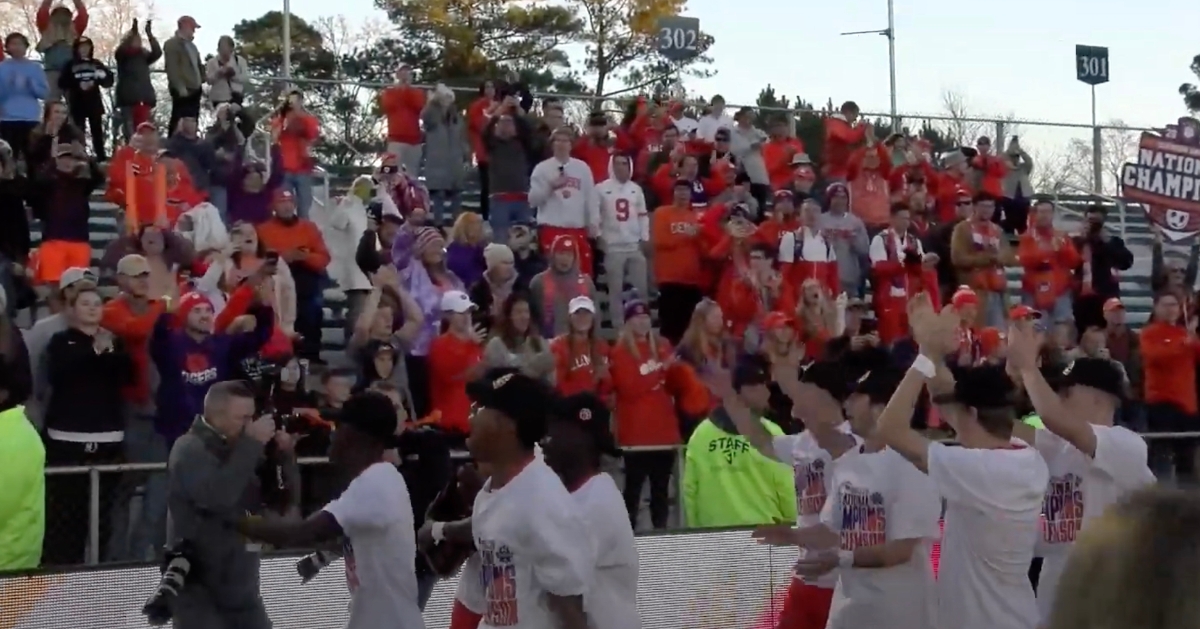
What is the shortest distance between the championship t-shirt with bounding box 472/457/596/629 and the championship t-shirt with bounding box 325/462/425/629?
62cm

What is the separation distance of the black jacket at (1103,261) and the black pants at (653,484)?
7.25m

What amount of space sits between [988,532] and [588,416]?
5.08ft

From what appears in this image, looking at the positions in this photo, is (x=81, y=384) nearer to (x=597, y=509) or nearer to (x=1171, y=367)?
(x=597, y=509)

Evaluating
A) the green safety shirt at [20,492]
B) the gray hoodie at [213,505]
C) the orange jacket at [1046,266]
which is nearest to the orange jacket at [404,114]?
the orange jacket at [1046,266]

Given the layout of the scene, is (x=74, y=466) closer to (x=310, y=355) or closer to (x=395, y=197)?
(x=310, y=355)

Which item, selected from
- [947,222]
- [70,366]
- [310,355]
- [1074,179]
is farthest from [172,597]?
[1074,179]

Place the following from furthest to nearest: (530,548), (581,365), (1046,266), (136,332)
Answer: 1. (1046,266)
2. (581,365)
3. (136,332)
4. (530,548)

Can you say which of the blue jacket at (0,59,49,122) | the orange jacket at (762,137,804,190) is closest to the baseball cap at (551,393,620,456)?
the blue jacket at (0,59,49,122)

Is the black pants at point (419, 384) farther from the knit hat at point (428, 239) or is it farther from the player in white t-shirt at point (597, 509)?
the player in white t-shirt at point (597, 509)

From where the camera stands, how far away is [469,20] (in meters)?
39.4

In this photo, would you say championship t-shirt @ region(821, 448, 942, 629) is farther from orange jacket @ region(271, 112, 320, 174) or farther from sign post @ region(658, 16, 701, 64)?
sign post @ region(658, 16, 701, 64)

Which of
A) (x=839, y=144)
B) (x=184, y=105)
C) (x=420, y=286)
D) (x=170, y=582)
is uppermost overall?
(x=184, y=105)

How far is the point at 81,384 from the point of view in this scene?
1010 cm

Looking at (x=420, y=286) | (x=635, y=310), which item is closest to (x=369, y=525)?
(x=635, y=310)
